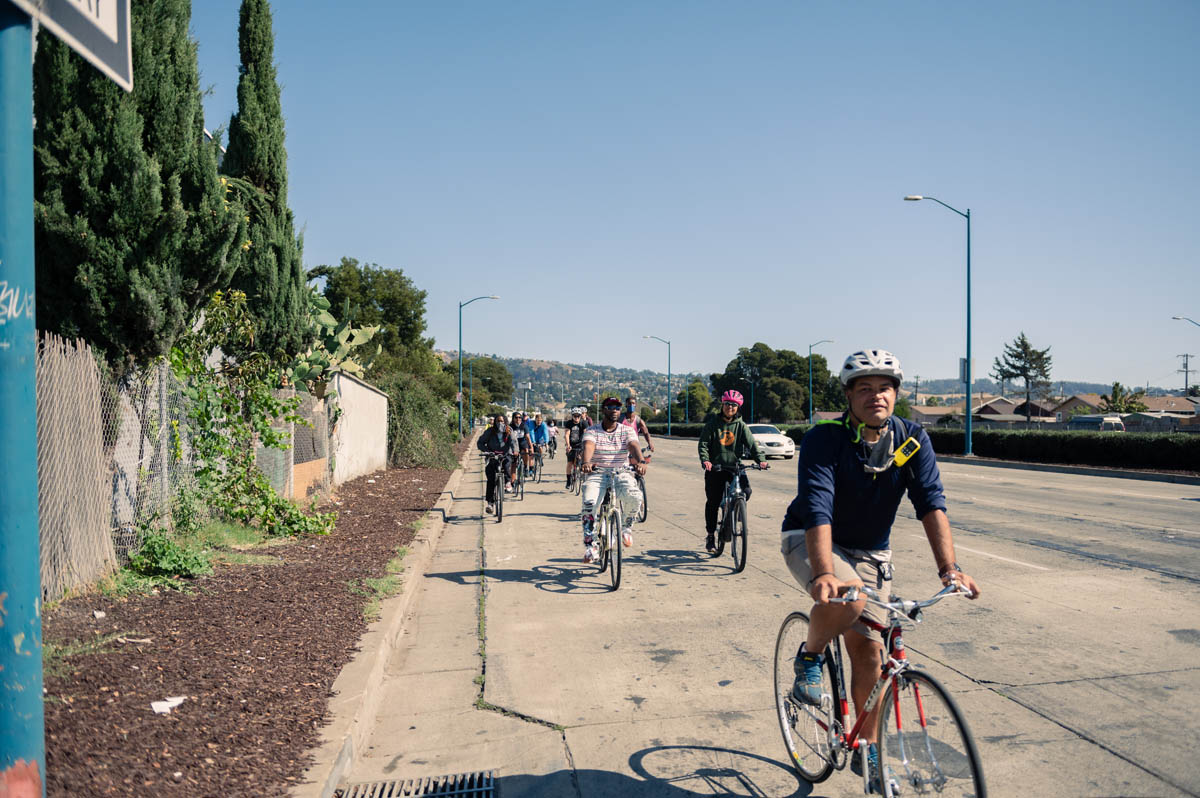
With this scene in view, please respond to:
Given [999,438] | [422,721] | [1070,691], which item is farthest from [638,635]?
[999,438]

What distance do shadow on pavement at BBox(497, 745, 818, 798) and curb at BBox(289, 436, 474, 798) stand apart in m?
0.81

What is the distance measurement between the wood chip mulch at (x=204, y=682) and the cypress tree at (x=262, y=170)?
16.4ft

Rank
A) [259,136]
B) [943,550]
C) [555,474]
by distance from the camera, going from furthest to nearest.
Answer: [555,474] < [259,136] < [943,550]

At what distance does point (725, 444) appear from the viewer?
9.82 metres

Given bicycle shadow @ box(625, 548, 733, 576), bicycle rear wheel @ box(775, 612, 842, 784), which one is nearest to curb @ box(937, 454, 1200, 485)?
bicycle shadow @ box(625, 548, 733, 576)

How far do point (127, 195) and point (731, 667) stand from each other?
5978 mm

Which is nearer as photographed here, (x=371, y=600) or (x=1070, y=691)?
(x=1070, y=691)

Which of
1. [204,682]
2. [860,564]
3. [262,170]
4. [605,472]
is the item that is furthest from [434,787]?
[262,170]

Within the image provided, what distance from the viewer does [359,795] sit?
13.2 ft

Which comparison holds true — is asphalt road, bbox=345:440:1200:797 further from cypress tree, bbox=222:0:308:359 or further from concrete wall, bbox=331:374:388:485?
concrete wall, bbox=331:374:388:485

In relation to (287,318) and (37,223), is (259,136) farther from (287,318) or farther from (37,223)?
(37,223)

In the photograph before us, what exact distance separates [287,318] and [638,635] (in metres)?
8.01

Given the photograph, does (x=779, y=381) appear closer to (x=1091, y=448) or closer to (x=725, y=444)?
(x=1091, y=448)

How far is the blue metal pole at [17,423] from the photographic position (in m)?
2.57
